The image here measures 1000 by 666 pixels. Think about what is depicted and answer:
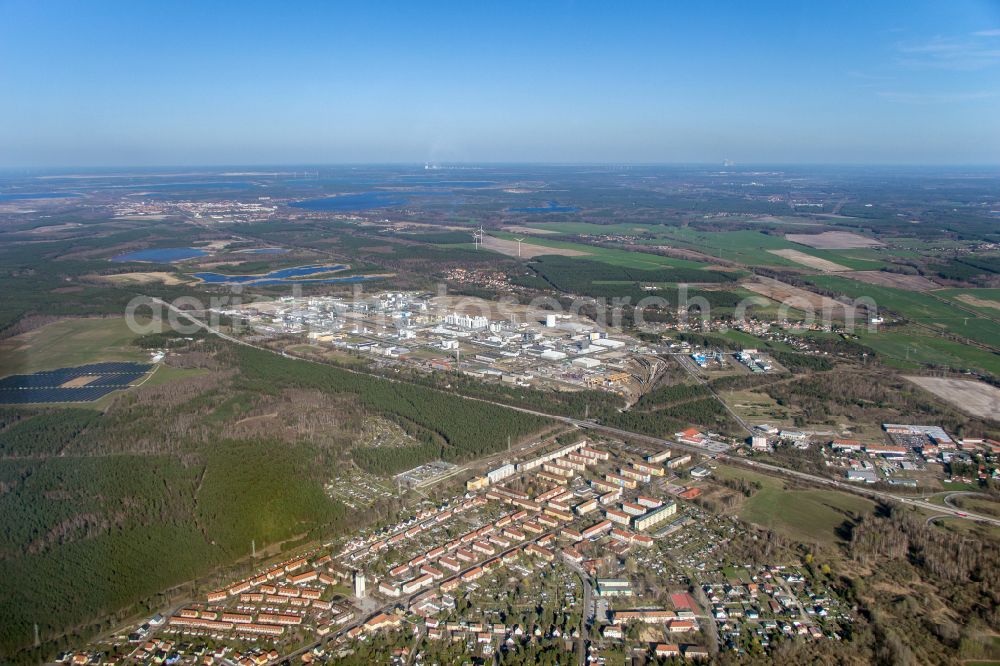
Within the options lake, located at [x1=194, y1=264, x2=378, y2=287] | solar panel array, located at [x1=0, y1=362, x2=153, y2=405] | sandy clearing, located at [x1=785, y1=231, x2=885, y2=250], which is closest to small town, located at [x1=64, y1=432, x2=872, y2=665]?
solar panel array, located at [x1=0, y1=362, x2=153, y2=405]

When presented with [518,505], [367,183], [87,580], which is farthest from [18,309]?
[367,183]

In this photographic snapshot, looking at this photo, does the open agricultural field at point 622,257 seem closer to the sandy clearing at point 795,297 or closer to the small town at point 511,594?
the sandy clearing at point 795,297

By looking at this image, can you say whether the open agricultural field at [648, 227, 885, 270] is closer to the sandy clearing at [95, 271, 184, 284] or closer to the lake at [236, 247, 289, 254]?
the lake at [236, 247, 289, 254]

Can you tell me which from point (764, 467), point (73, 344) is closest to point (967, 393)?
point (764, 467)

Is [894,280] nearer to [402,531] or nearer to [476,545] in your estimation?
[476,545]

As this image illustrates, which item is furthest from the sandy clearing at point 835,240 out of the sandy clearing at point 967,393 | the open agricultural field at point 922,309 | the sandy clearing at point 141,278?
the sandy clearing at point 141,278

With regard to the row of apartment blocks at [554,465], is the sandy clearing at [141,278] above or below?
above
